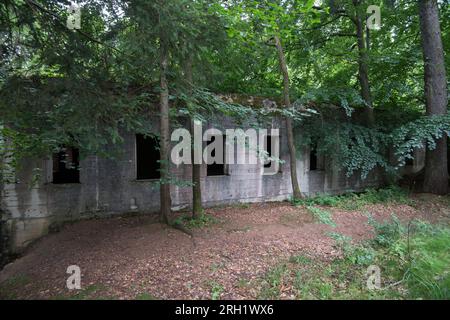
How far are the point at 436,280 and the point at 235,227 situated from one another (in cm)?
352

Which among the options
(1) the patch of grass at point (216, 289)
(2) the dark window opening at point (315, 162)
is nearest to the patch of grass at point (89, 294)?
(1) the patch of grass at point (216, 289)

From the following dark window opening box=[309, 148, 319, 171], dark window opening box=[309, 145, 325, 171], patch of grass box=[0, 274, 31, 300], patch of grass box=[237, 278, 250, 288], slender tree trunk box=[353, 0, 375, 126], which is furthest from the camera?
dark window opening box=[309, 148, 319, 171]

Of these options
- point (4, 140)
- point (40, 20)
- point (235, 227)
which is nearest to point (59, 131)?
point (40, 20)

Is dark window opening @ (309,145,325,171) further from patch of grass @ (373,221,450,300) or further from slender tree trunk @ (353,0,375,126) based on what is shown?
patch of grass @ (373,221,450,300)

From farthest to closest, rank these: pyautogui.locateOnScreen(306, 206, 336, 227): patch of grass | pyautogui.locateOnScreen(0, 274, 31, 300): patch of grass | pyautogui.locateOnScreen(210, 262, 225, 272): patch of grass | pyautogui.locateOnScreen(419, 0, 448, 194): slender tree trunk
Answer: pyautogui.locateOnScreen(419, 0, 448, 194): slender tree trunk, pyautogui.locateOnScreen(306, 206, 336, 227): patch of grass, pyautogui.locateOnScreen(210, 262, 225, 272): patch of grass, pyautogui.locateOnScreen(0, 274, 31, 300): patch of grass

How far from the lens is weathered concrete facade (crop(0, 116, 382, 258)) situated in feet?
19.5

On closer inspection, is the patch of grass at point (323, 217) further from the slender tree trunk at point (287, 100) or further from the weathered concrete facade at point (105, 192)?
the weathered concrete facade at point (105, 192)

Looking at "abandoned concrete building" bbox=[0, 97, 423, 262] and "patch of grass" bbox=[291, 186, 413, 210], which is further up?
"abandoned concrete building" bbox=[0, 97, 423, 262]

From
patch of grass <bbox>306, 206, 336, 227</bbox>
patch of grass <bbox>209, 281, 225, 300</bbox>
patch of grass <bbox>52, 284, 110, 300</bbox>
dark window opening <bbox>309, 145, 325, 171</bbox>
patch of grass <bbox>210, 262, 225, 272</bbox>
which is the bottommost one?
patch of grass <bbox>52, 284, 110, 300</bbox>

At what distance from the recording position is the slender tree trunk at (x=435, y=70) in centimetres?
823

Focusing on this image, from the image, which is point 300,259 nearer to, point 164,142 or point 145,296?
point 145,296

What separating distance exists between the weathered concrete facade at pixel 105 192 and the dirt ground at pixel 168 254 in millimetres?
424

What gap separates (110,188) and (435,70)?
10084 mm

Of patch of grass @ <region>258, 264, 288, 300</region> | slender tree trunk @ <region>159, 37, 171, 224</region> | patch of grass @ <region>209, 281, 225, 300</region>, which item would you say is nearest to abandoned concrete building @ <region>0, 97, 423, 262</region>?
slender tree trunk @ <region>159, 37, 171, 224</region>
